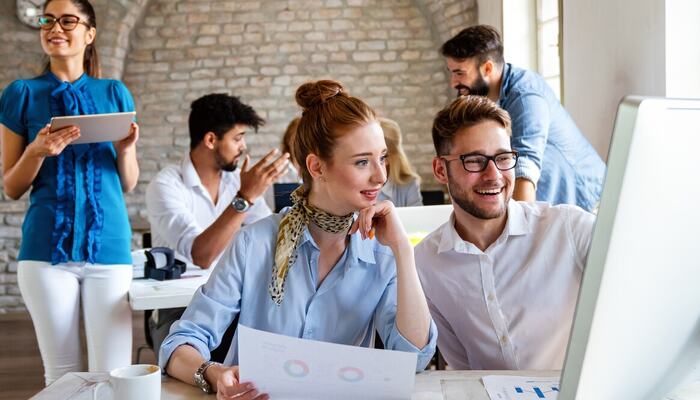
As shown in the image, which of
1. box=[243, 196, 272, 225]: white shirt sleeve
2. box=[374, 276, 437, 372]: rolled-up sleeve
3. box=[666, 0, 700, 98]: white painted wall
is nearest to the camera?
box=[374, 276, 437, 372]: rolled-up sleeve

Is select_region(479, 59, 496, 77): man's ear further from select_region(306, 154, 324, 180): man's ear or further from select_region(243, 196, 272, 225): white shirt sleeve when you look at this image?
select_region(306, 154, 324, 180): man's ear

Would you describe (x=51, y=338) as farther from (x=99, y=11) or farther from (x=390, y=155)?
(x=99, y=11)

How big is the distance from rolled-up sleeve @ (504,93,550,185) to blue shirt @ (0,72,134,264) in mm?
1432

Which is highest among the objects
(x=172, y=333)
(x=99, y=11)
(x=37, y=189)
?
(x=99, y=11)

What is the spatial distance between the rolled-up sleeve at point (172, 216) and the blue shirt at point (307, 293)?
60.1 inches

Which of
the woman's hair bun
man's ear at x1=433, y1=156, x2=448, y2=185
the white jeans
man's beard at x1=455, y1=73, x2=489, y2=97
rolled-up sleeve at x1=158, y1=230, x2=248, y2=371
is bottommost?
the white jeans

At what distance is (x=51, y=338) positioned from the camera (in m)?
2.54

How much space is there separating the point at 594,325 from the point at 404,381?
62cm

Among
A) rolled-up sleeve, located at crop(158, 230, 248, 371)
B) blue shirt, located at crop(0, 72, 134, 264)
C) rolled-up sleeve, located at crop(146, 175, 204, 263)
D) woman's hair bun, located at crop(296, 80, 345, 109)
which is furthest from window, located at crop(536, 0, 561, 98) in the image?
rolled-up sleeve, located at crop(158, 230, 248, 371)

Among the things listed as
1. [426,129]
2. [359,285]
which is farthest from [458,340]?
[426,129]

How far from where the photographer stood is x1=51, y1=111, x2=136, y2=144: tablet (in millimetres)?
2479

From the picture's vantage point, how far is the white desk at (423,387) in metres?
1.32

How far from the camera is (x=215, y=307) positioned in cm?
165

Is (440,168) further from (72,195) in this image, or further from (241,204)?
(72,195)
